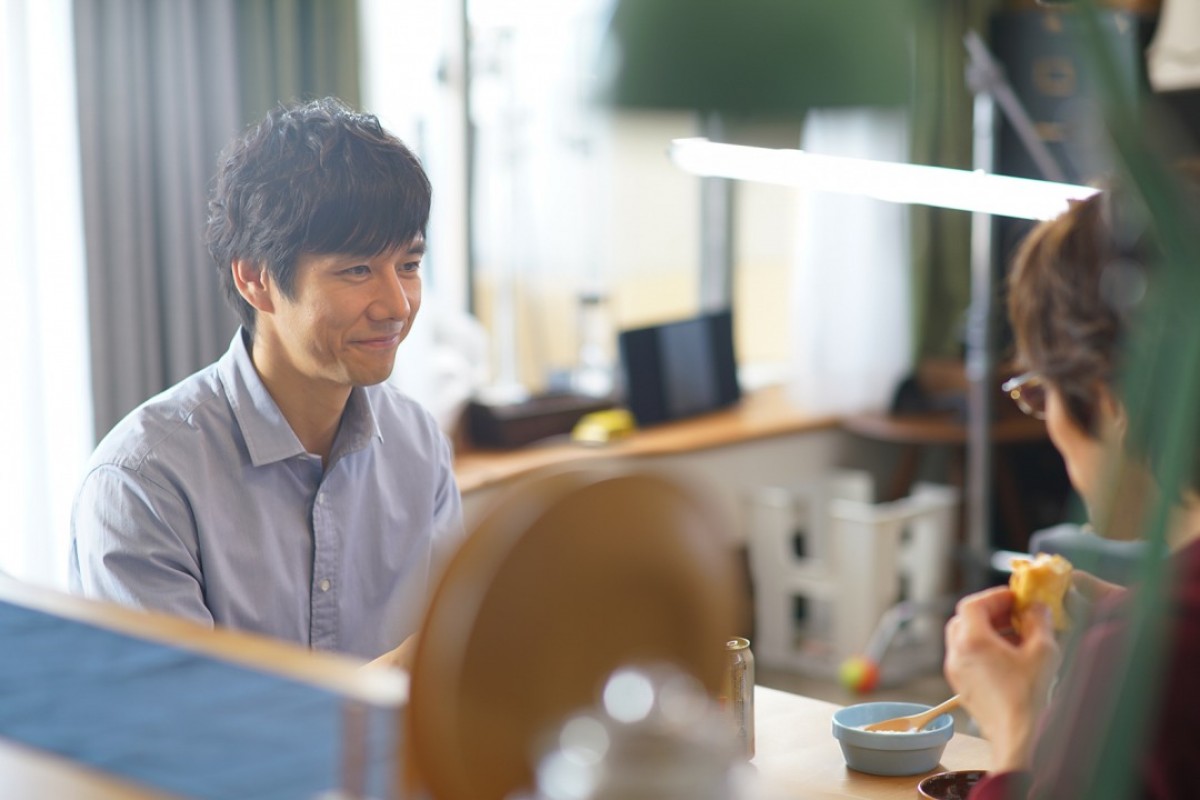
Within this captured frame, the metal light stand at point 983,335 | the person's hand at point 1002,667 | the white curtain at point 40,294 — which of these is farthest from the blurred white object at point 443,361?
the person's hand at point 1002,667

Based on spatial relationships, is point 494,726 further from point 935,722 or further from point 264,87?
point 264,87

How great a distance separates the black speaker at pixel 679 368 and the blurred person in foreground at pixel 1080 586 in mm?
2768

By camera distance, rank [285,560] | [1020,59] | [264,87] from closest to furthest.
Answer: [285,560]
[264,87]
[1020,59]

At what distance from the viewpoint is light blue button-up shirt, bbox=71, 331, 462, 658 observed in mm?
1685

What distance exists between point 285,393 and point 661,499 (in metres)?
1.16

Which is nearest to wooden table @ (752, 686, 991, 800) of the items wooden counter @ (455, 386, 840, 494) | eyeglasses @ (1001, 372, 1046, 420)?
eyeglasses @ (1001, 372, 1046, 420)

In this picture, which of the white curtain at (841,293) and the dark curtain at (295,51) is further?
the white curtain at (841,293)

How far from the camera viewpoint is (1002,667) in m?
1.14

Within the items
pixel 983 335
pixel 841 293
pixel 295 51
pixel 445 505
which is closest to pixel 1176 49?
pixel 983 335

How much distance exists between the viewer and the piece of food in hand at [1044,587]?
4.04ft

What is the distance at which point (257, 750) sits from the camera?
86 cm

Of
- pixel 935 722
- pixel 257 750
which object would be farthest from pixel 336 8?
pixel 257 750

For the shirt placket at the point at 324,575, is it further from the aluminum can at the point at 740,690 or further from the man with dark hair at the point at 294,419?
the aluminum can at the point at 740,690

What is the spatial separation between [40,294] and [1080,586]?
2457 mm
